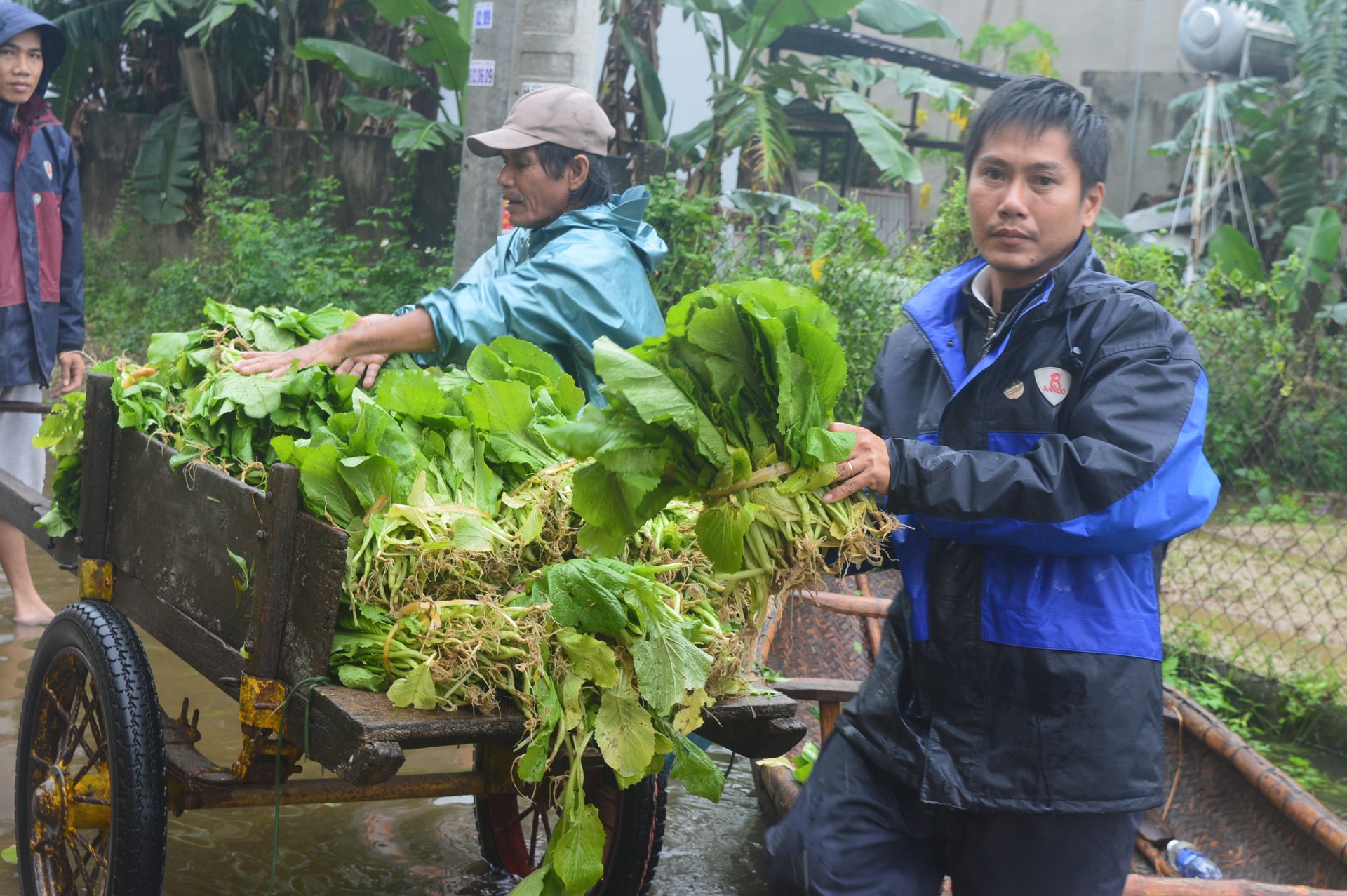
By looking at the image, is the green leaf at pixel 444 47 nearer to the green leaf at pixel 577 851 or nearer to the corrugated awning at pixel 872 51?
the corrugated awning at pixel 872 51

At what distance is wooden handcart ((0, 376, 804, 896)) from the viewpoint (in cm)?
221

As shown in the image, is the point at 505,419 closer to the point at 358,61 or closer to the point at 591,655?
the point at 591,655

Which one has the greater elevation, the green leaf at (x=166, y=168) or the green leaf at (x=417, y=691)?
the green leaf at (x=166, y=168)

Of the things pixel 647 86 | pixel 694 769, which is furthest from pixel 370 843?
pixel 647 86

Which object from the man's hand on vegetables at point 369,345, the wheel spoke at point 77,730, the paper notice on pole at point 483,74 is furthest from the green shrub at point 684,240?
the wheel spoke at point 77,730

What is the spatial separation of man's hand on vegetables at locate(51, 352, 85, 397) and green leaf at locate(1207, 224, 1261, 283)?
8.71 metres

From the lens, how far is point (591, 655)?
208 cm

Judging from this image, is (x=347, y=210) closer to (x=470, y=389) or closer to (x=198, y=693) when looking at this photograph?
(x=198, y=693)

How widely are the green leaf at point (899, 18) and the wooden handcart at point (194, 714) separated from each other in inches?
321

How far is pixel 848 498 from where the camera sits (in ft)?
6.89

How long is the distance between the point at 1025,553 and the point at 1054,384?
29 cm

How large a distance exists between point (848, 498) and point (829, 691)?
1958mm

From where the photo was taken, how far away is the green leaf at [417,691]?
2.11m

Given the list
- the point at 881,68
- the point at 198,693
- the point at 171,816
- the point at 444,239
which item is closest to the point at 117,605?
the point at 171,816
